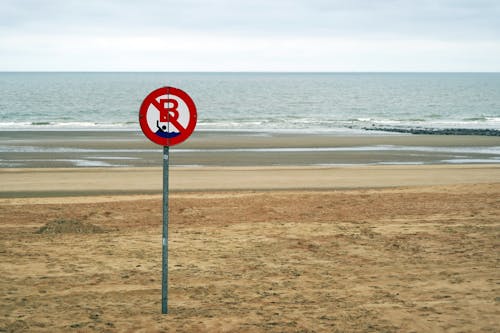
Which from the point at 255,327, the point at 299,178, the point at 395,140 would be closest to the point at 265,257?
the point at 255,327

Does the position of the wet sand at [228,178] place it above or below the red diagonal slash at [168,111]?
below

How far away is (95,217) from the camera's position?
12430mm

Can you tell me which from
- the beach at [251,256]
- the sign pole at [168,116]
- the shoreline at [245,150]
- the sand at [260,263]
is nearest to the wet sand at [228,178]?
the beach at [251,256]

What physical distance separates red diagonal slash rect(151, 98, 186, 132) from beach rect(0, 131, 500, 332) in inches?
79.5

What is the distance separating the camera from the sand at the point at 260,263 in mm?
6434

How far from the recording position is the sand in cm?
643

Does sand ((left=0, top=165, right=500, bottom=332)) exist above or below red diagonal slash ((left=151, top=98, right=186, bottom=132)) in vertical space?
below

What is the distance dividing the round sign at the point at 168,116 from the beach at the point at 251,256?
190 cm

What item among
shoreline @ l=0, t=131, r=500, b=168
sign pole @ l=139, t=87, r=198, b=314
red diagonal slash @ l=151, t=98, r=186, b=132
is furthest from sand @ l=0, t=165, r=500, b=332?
shoreline @ l=0, t=131, r=500, b=168

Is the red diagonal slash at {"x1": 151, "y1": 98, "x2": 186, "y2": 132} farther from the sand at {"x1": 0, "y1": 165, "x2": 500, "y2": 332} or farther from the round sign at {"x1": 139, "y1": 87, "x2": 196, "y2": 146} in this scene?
the sand at {"x1": 0, "y1": 165, "x2": 500, "y2": 332}

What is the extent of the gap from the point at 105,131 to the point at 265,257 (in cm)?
3649

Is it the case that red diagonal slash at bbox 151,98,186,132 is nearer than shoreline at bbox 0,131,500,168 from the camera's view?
Yes

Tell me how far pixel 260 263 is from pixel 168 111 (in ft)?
11.2

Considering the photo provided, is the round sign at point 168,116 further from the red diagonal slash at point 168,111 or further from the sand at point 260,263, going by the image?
the sand at point 260,263
